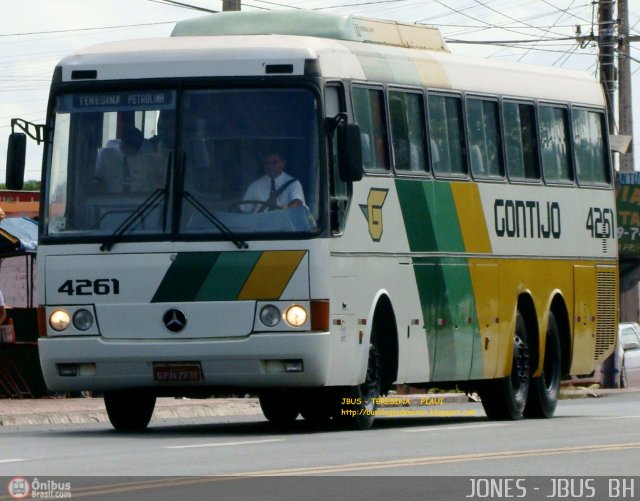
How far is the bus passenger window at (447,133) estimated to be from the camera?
18.5 meters

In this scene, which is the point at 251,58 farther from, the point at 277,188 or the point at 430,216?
the point at 430,216

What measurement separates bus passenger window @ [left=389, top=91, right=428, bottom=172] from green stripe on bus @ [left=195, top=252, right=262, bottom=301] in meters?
2.37

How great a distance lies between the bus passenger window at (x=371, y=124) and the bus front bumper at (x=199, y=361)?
207 centimetres

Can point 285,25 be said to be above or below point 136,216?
above

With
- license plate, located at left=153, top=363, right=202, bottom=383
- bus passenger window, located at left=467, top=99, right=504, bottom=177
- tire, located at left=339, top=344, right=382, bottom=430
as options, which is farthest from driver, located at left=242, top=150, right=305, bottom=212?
bus passenger window, located at left=467, top=99, right=504, bottom=177

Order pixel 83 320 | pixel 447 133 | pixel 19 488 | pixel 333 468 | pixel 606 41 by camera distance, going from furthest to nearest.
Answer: pixel 606 41, pixel 447 133, pixel 83 320, pixel 333 468, pixel 19 488

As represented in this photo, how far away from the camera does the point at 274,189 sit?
52.1 ft

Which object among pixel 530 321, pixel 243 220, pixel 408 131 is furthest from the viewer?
pixel 530 321

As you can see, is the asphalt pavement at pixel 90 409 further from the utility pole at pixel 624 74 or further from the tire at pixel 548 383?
A: the utility pole at pixel 624 74

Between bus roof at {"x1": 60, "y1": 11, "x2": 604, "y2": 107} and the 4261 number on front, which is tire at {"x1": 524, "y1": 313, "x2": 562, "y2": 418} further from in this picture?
the 4261 number on front

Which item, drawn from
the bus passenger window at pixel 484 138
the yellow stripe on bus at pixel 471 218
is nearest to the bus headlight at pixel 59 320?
the yellow stripe on bus at pixel 471 218

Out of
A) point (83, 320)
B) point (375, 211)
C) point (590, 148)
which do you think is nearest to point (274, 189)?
point (375, 211)

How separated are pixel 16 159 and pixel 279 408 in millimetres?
4310

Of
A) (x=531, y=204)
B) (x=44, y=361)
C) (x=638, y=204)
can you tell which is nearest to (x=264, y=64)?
(x=44, y=361)
